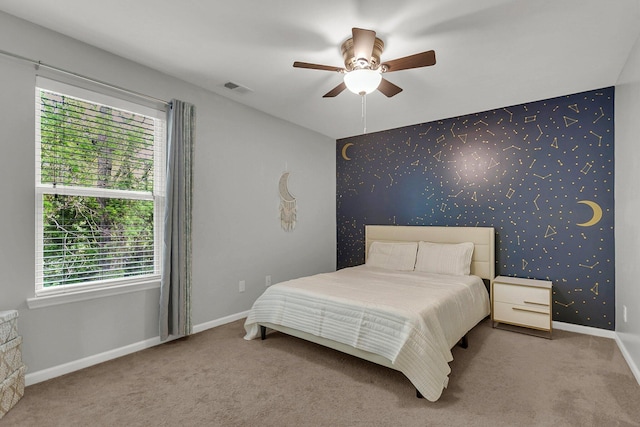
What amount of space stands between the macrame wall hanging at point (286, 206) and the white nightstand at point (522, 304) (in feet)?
8.18

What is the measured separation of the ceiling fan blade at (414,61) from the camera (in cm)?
202

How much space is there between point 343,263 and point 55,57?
4056 millimetres

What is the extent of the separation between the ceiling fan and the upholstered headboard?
2303mm

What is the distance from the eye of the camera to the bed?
2117 mm

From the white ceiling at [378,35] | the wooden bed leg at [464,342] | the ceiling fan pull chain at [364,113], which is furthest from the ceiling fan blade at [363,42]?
the wooden bed leg at [464,342]

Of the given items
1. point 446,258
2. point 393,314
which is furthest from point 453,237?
point 393,314

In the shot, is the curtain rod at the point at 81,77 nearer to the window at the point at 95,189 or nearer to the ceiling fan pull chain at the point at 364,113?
the window at the point at 95,189

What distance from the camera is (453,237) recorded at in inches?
154

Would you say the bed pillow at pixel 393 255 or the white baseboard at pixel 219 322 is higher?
the bed pillow at pixel 393 255

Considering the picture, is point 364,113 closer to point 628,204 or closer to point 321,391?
point 628,204

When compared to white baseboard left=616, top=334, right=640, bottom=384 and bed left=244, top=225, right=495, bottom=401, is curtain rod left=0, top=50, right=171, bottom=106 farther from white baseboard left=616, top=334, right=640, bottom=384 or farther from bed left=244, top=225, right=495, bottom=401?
white baseboard left=616, top=334, right=640, bottom=384

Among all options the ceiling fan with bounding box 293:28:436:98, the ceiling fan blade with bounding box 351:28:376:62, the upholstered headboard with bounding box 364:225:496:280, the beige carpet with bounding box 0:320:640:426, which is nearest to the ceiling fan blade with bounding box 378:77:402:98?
the ceiling fan with bounding box 293:28:436:98

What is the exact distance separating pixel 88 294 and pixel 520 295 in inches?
153

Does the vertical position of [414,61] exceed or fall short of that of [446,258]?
it exceeds it
